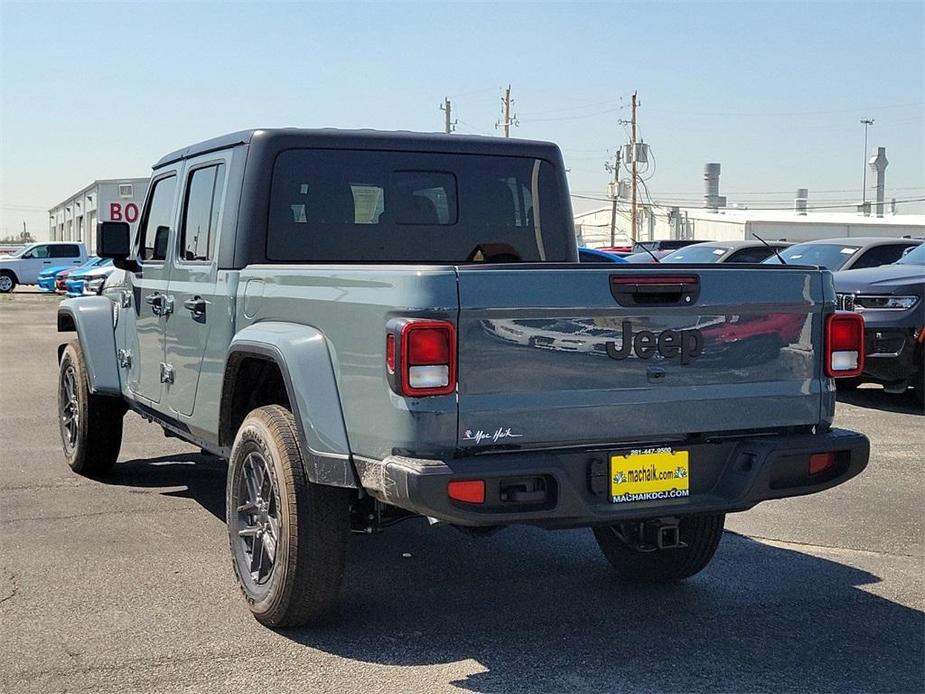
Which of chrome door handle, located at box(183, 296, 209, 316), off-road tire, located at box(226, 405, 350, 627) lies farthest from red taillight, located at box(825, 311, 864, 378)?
chrome door handle, located at box(183, 296, 209, 316)

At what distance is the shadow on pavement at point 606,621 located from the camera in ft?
14.0

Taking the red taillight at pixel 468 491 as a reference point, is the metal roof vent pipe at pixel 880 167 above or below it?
above

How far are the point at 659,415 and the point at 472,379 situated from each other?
770 millimetres

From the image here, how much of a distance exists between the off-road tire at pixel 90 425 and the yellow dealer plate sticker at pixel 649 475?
14.0 ft

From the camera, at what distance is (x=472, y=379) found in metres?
3.96

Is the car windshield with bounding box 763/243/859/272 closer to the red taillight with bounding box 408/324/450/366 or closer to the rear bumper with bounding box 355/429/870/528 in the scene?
the rear bumper with bounding box 355/429/870/528

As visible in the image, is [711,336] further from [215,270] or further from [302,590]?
[215,270]

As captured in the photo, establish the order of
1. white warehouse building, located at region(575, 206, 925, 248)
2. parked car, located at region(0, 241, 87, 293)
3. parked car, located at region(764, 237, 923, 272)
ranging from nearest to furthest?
1. parked car, located at region(764, 237, 923, 272)
2. parked car, located at region(0, 241, 87, 293)
3. white warehouse building, located at region(575, 206, 925, 248)

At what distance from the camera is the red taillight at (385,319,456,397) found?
3.89m

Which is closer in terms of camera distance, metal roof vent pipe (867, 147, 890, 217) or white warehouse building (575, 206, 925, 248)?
white warehouse building (575, 206, 925, 248)

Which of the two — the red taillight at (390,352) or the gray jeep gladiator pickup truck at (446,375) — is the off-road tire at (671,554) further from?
the red taillight at (390,352)


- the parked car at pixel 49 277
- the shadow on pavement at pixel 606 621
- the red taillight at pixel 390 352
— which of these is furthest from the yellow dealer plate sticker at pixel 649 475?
the parked car at pixel 49 277

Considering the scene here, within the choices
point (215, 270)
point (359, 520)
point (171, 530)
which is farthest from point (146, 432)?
point (359, 520)

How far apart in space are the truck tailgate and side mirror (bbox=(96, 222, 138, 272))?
11.0ft
